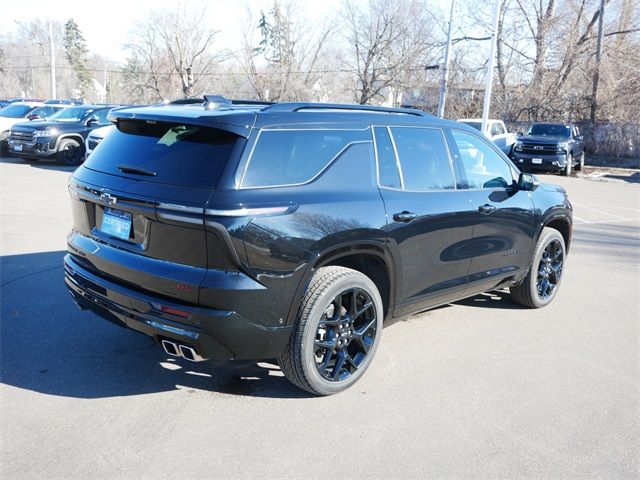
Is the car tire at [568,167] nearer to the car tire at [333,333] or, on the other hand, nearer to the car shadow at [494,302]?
the car shadow at [494,302]

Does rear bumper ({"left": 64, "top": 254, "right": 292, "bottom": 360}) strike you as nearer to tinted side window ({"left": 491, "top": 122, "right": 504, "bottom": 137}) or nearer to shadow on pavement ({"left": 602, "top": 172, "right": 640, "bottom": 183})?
tinted side window ({"left": 491, "top": 122, "right": 504, "bottom": 137})

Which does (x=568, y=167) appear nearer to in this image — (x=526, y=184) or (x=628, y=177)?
(x=628, y=177)

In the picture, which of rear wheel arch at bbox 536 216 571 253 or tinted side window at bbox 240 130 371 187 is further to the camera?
rear wheel arch at bbox 536 216 571 253

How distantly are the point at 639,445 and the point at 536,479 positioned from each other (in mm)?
858

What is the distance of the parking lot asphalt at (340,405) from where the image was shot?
3.06 meters

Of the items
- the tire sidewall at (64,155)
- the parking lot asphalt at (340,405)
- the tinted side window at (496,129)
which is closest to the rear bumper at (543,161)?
the tinted side window at (496,129)

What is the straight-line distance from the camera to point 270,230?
324 centimetres

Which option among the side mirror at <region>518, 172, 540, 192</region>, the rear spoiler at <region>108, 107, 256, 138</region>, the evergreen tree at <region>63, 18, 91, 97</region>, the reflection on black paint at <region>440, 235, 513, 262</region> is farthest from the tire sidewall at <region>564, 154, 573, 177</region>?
the evergreen tree at <region>63, 18, 91, 97</region>

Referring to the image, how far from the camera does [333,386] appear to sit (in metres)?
3.78

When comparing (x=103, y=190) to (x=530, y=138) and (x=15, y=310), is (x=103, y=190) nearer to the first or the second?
(x=15, y=310)

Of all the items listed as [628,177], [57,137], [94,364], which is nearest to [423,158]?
[94,364]

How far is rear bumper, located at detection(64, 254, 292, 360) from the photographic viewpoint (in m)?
3.19

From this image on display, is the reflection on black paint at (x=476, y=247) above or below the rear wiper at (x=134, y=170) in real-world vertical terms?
below

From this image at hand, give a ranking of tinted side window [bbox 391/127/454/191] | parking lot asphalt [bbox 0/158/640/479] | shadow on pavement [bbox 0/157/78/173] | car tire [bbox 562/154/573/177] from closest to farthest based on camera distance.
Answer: parking lot asphalt [bbox 0/158/640/479], tinted side window [bbox 391/127/454/191], shadow on pavement [bbox 0/157/78/173], car tire [bbox 562/154/573/177]
